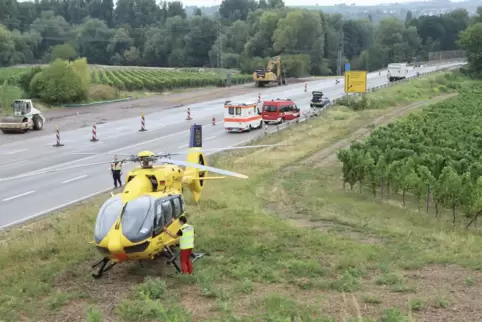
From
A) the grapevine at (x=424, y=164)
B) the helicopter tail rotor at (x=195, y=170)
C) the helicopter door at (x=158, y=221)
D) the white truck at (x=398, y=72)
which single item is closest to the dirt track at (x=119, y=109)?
the helicopter tail rotor at (x=195, y=170)

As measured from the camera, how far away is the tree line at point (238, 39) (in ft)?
454

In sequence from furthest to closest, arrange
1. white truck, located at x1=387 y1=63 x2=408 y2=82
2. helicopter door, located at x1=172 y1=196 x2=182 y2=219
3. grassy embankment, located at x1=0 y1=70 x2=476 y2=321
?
white truck, located at x1=387 y1=63 x2=408 y2=82 → helicopter door, located at x1=172 y1=196 x2=182 y2=219 → grassy embankment, located at x1=0 y1=70 x2=476 y2=321

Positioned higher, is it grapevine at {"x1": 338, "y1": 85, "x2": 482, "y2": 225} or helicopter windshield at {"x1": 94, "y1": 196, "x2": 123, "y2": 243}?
helicopter windshield at {"x1": 94, "y1": 196, "x2": 123, "y2": 243}

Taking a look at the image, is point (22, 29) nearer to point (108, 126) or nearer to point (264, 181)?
point (108, 126)

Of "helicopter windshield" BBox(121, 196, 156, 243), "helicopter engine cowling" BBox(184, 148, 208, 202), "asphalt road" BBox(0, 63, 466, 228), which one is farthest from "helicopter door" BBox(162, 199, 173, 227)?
"asphalt road" BBox(0, 63, 466, 228)

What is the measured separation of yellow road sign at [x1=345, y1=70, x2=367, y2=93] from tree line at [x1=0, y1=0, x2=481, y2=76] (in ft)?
210

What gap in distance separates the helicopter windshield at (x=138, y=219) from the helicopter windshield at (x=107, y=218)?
8.7 inches

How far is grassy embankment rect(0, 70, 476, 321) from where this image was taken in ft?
46.1

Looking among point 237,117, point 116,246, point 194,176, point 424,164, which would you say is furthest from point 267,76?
point 116,246

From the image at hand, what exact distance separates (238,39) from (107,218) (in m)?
141

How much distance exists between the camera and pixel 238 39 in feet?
503

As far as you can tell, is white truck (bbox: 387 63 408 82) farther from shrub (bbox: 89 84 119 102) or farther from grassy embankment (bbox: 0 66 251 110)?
shrub (bbox: 89 84 119 102)

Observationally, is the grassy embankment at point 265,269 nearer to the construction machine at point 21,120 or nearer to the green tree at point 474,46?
the construction machine at point 21,120

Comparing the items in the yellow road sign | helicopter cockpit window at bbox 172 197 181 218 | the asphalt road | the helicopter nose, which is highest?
the yellow road sign
